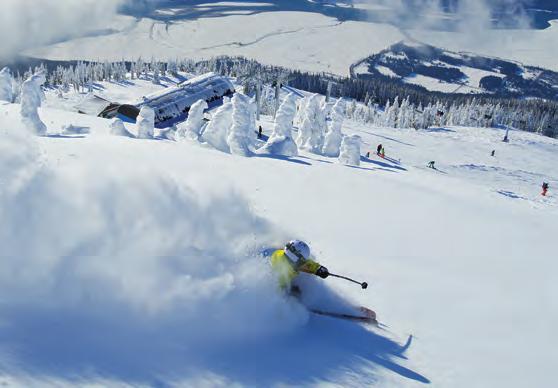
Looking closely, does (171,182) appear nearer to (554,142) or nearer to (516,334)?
(516,334)

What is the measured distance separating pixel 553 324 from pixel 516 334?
173cm

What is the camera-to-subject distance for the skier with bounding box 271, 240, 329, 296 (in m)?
11.8

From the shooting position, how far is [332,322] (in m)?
12.2

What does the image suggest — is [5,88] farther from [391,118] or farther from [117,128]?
[391,118]

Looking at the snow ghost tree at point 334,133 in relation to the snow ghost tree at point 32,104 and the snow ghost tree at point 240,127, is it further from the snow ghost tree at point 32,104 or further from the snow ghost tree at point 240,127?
→ the snow ghost tree at point 32,104

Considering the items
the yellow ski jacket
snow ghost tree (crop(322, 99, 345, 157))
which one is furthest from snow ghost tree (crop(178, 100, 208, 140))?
the yellow ski jacket

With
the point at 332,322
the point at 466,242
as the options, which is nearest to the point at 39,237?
the point at 332,322

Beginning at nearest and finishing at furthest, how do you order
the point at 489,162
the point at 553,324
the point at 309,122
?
the point at 553,324
the point at 309,122
the point at 489,162

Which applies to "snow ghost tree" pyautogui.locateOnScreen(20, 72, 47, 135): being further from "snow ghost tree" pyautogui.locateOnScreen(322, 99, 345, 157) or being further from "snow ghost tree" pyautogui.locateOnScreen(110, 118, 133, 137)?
"snow ghost tree" pyautogui.locateOnScreen(322, 99, 345, 157)

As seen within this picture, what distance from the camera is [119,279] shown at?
34.4 ft

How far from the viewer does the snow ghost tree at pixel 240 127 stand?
108 ft

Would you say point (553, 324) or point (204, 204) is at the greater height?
point (204, 204)

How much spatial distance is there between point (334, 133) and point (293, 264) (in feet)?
107

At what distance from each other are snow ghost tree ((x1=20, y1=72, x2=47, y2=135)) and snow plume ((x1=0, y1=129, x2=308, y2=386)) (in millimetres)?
22382
